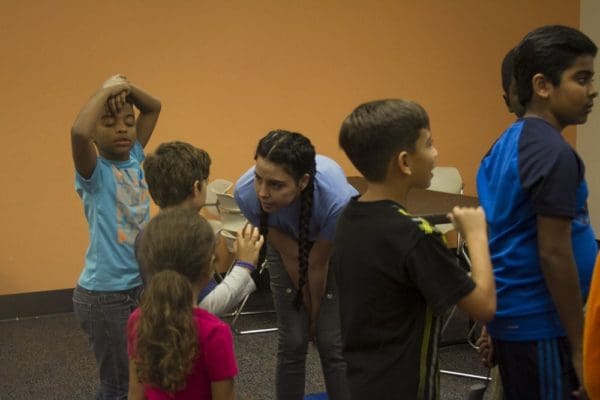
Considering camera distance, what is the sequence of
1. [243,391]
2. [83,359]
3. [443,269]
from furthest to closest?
[83,359]
[243,391]
[443,269]

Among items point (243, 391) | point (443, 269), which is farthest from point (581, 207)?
point (243, 391)

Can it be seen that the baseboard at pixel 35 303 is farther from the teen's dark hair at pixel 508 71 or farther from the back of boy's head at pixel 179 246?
the teen's dark hair at pixel 508 71

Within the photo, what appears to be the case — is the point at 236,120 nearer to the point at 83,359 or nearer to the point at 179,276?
the point at 83,359

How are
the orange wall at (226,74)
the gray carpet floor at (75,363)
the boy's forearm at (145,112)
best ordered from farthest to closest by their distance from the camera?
the orange wall at (226,74) < the gray carpet floor at (75,363) < the boy's forearm at (145,112)

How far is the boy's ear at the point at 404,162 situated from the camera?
1761 mm

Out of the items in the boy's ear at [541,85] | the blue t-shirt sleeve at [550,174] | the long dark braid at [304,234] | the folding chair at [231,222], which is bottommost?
the folding chair at [231,222]

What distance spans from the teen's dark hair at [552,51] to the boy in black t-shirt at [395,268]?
301 millimetres

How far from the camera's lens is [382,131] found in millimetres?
1759

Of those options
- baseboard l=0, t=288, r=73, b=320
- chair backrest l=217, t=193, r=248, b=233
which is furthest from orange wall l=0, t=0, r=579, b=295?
chair backrest l=217, t=193, r=248, b=233

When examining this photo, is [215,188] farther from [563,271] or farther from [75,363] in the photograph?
[563,271]

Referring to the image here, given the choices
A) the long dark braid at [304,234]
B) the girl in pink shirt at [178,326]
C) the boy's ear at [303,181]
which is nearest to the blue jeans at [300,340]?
the long dark braid at [304,234]

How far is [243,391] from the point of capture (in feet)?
11.9

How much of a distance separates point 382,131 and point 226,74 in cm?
375

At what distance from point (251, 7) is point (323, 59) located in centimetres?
65
